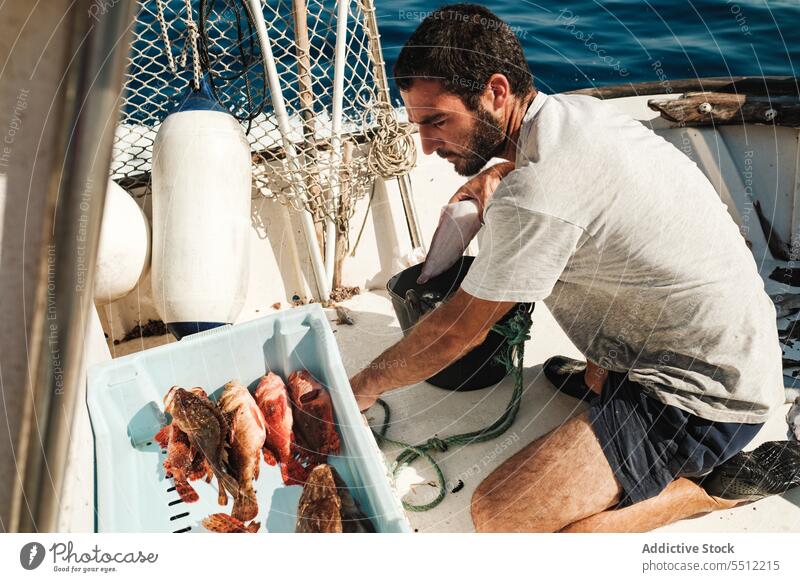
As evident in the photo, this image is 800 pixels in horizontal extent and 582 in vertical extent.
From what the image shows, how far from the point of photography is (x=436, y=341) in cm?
140

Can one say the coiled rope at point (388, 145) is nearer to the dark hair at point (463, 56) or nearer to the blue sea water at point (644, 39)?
the dark hair at point (463, 56)

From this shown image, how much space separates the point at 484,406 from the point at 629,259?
2.64ft

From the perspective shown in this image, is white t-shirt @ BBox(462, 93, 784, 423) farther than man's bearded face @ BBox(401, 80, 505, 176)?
No

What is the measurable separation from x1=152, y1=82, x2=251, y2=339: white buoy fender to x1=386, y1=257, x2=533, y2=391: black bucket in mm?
559

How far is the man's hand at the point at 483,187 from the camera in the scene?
2014 mm

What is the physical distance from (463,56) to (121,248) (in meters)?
1.28

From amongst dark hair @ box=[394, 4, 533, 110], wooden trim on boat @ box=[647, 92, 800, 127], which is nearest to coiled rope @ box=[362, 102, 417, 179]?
dark hair @ box=[394, 4, 533, 110]

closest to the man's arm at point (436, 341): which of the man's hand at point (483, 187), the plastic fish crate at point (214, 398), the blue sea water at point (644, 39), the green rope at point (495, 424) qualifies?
the plastic fish crate at point (214, 398)

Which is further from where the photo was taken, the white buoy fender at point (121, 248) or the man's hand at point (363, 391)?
the white buoy fender at point (121, 248)

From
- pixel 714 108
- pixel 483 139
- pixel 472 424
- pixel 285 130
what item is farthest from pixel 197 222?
pixel 714 108

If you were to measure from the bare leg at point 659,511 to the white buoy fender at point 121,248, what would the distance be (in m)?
1.58

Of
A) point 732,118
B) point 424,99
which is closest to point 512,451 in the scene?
point 424,99

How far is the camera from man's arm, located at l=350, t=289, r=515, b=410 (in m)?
1.36

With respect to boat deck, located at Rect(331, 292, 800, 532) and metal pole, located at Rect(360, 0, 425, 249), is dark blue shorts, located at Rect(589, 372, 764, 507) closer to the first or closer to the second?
boat deck, located at Rect(331, 292, 800, 532)
